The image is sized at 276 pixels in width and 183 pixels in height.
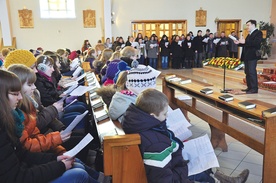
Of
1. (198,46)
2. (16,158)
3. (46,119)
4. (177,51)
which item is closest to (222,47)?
(198,46)

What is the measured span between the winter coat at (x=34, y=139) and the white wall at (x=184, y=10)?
1084 centimetres

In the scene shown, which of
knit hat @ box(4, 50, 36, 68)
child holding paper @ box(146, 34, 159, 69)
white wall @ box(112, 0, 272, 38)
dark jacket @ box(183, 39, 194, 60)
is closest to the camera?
knit hat @ box(4, 50, 36, 68)

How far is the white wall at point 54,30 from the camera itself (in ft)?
37.4

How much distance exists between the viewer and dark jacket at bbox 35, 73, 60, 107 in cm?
284

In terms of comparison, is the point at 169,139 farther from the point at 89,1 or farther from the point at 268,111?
the point at 89,1

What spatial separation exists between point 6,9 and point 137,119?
1130 centimetres

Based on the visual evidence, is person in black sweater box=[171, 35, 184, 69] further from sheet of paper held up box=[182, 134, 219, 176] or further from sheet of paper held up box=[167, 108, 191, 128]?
sheet of paper held up box=[182, 134, 219, 176]

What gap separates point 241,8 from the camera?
42.8 feet

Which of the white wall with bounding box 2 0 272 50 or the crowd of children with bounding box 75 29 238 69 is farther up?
the white wall with bounding box 2 0 272 50

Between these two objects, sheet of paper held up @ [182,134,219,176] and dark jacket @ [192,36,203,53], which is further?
dark jacket @ [192,36,203,53]

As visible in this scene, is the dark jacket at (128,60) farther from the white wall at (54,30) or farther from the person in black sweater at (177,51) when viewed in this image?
the white wall at (54,30)

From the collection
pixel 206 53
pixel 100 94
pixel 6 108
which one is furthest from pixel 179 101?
pixel 206 53

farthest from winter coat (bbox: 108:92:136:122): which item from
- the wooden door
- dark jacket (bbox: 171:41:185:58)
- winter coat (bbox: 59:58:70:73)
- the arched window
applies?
the wooden door

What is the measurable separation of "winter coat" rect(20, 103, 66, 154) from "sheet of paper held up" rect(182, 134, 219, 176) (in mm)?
889
